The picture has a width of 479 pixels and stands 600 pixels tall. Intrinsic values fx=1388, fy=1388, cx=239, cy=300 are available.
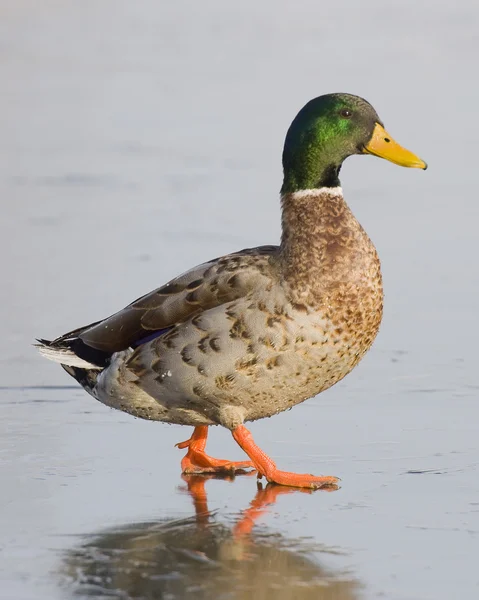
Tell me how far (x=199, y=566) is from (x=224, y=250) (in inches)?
165

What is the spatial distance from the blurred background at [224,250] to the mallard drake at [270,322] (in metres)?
0.22

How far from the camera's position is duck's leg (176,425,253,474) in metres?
4.83

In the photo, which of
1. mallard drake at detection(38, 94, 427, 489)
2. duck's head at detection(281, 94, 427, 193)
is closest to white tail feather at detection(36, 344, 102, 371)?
mallard drake at detection(38, 94, 427, 489)

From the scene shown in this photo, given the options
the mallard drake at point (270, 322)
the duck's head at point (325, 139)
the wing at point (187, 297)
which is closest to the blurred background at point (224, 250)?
the mallard drake at point (270, 322)

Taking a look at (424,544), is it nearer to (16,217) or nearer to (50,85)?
(16,217)

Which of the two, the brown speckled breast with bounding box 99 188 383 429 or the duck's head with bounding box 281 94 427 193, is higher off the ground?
the duck's head with bounding box 281 94 427 193

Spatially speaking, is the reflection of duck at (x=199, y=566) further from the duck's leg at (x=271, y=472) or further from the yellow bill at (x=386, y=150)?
the yellow bill at (x=386, y=150)

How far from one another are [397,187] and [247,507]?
5.26 m

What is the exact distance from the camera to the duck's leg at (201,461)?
4.83 meters

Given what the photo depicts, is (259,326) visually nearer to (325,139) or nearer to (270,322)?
(270,322)

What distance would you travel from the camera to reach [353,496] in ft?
14.4

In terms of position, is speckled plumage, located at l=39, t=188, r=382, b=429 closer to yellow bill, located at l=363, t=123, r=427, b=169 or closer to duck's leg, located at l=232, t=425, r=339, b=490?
duck's leg, located at l=232, t=425, r=339, b=490

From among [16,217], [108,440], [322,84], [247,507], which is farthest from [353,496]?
[322,84]

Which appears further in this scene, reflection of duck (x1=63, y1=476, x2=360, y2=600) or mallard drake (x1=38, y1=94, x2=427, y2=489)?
mallard drake (x1=38, y1=94, x2=427, y2=489)
